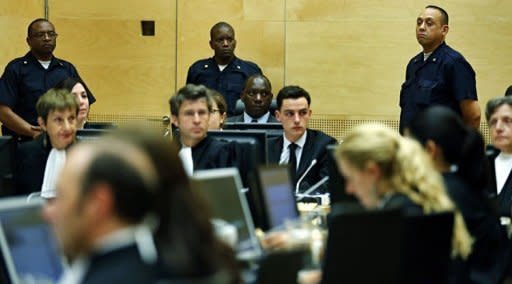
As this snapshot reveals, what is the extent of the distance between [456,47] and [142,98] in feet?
10.6

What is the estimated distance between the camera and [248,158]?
18.1ft

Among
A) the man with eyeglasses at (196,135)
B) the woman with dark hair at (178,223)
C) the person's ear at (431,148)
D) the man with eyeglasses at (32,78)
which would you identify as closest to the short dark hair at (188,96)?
the man with eyeglasses at (196,135)

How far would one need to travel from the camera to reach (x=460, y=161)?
14.0 ft

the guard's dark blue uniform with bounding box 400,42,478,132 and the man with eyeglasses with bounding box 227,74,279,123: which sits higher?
the guard's dark blue uniform with bounding box 400,42,478,132

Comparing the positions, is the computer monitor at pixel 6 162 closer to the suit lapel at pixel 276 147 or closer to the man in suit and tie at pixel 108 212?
the suit lapel at pixel 276 147

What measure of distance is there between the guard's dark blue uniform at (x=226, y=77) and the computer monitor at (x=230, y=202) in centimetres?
571

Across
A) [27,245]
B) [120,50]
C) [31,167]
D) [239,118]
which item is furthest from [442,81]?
[27,245]

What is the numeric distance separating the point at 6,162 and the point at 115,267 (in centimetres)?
345

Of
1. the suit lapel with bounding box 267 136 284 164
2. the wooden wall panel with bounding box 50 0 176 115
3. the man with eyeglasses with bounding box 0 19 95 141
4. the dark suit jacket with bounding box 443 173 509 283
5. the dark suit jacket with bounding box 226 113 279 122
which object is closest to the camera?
the dark suit jacket with bounding box 443 173 509 283

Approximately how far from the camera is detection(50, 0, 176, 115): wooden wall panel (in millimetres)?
11383

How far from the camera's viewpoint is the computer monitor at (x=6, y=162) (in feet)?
18.1

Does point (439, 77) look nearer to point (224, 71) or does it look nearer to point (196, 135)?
point (224, 71)

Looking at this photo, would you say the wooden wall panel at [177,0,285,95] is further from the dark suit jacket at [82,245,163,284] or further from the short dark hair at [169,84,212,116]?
the dark suit jacket at [82,245,163,284]

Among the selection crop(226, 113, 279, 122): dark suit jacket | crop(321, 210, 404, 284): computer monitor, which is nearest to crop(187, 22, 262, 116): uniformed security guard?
crop(226, 113, 279, 122): dark suit jacket
